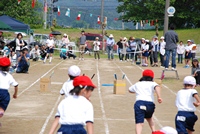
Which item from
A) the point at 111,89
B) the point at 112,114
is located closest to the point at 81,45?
the point at 111,89

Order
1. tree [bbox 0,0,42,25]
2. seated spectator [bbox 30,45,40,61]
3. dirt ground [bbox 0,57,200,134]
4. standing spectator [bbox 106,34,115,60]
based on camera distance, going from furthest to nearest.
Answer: tree [bbox 0,0,42,25] → standing spectator [bbox 106,34,115,60] → seated spectator [bbox 30,45,40,61] → dirt ground [bbox 0,57,200,134]

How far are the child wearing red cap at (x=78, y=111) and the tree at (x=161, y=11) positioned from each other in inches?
2637

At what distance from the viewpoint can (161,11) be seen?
74.8m

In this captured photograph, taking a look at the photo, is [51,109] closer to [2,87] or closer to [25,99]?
[25,99]

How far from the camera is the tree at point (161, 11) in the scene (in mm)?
74750

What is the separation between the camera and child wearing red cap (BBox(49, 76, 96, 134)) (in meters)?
7.04

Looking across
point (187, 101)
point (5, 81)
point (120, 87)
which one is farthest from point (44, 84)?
point (187, 101)

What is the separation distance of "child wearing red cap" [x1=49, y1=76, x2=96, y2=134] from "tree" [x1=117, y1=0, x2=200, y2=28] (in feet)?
220

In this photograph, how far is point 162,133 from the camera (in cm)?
580

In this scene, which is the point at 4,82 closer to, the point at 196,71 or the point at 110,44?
the point at 196,71

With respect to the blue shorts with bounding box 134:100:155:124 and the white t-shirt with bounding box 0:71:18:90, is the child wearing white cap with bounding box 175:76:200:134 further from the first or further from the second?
the white t-shirt with bounding box 0:71:18:90

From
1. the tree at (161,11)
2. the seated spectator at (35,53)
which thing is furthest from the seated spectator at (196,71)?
the tree at (161,11)

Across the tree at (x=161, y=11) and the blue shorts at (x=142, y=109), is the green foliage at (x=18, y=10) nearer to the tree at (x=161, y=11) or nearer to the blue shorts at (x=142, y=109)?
the tree at (x=161, y=11)

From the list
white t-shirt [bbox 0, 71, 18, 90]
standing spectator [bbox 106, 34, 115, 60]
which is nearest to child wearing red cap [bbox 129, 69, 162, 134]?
white t-shirt [bbox 0, 71, 18, 90]
